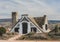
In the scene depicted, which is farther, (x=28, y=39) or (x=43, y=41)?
(x=28, y=39)

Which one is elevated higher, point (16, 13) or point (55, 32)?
point (16, 13)

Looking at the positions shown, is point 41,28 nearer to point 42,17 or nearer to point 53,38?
point 42,17

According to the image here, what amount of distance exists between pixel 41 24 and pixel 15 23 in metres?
5.61

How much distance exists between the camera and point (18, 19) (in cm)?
4866

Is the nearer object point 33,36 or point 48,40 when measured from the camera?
point 48,40

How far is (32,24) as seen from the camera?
45.1 metres

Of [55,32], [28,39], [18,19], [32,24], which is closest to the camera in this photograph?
[28,39]

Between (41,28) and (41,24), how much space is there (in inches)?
75.9

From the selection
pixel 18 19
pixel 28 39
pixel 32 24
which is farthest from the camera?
pixel 18 19

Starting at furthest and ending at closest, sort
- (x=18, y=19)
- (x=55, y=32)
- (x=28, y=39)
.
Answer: (x=18, y=19), (x=55, y=32), (x=28, y=39)

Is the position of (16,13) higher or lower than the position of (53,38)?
higher

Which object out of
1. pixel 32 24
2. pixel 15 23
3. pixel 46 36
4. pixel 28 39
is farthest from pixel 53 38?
pixel 15 23

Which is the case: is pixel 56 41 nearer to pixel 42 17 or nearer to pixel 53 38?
pixel 53 38

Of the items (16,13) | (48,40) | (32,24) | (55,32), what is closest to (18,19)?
(16,13)
